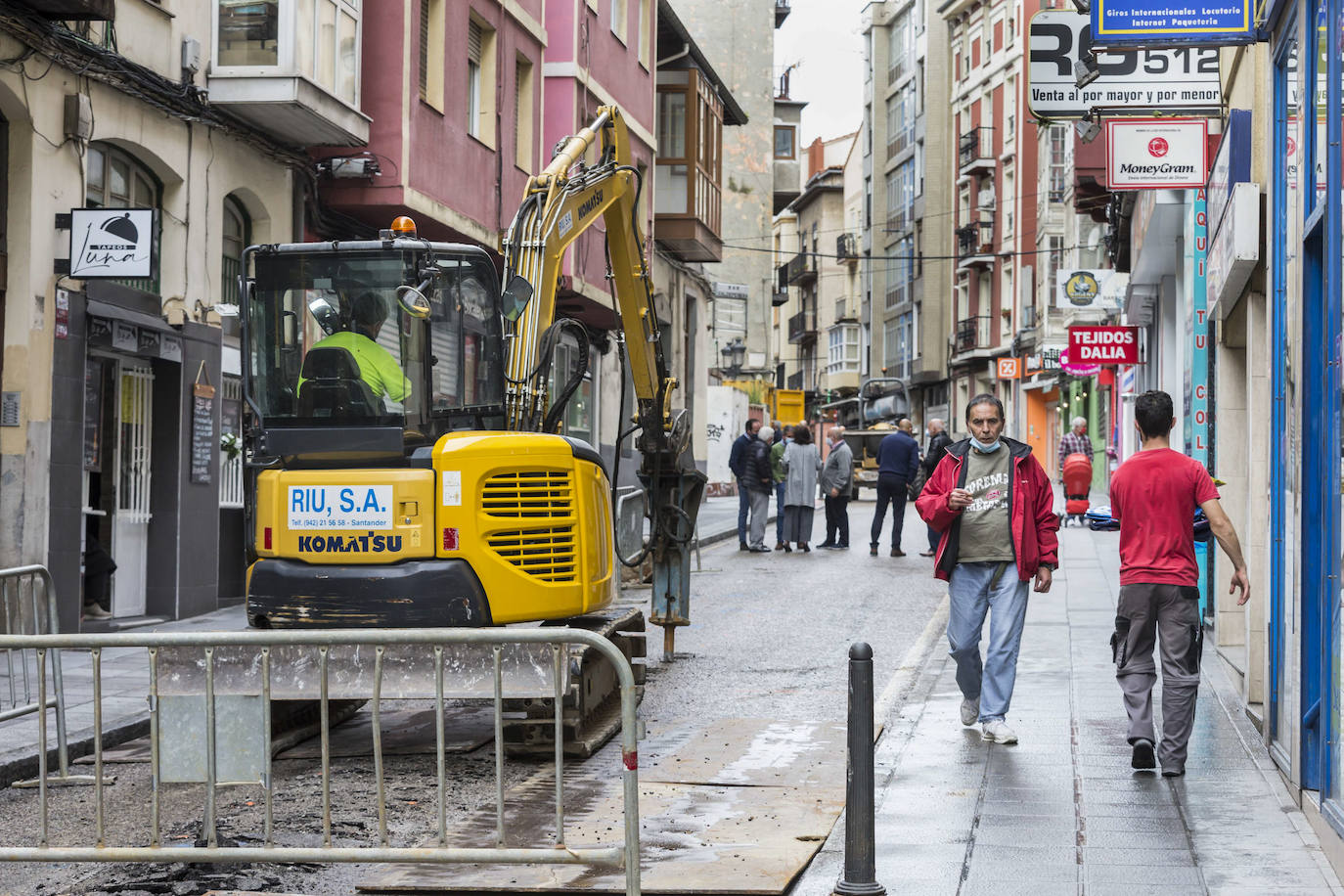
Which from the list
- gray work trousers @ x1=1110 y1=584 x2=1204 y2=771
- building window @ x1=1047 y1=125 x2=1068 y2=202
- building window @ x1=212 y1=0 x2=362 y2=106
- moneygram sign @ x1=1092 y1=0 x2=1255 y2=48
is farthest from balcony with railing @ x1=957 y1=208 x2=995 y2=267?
gray work trousers @ x1=1110 y1=584 x2=1204 y2=771

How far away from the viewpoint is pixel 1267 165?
8.96m

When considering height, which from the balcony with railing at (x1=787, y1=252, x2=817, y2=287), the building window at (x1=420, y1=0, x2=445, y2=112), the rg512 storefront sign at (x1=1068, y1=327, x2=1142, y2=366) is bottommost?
the rg512 storefront sign at (x1=1068, y1=327, x2=1142, y2=366)

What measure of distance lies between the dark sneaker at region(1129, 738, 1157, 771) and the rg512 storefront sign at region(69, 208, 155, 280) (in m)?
8.67

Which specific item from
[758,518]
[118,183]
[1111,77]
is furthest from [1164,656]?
[758,518]

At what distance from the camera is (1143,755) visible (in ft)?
26.7

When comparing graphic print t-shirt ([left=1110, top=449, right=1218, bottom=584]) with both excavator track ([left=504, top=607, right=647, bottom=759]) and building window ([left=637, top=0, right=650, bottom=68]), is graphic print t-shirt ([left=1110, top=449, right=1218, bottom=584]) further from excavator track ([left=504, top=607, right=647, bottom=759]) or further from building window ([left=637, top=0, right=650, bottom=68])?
building window ([left=637, top=0, right=650, bottom=68])

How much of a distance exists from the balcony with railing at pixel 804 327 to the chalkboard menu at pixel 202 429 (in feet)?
247

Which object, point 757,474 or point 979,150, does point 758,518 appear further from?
point 979,150

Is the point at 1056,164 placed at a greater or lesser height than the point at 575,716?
greater

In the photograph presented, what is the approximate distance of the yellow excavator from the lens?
30.5 feet

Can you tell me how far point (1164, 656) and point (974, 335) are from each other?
180 feet

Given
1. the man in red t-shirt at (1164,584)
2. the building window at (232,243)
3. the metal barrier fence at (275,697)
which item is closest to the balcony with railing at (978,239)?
the building window at (232,243)

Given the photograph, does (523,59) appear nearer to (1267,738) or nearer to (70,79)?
(70,79)

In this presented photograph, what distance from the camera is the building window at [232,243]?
680 inches
